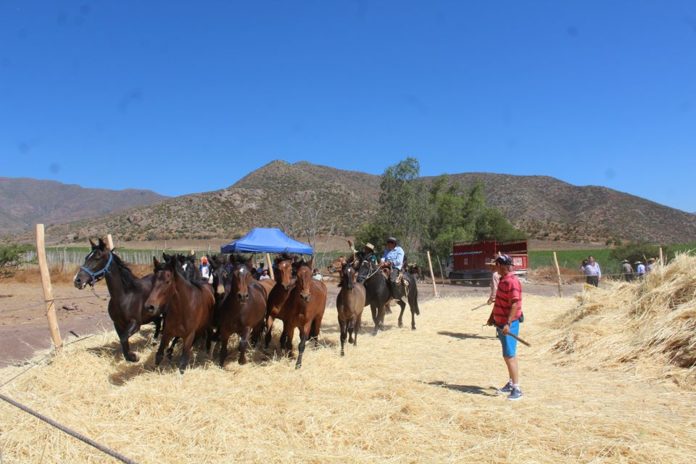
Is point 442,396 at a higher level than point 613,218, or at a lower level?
lower

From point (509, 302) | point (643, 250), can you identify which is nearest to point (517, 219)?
point (643, 250)

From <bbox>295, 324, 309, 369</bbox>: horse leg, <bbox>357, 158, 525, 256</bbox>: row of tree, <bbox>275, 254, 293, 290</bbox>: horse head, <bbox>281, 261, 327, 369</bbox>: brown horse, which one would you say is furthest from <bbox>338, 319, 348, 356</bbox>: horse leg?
<bbox>357, 158, 525, 256</bbox>: row of tree

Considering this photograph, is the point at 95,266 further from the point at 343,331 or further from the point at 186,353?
the point at 343,331

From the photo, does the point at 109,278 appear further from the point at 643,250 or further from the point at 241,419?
the point at 643,250

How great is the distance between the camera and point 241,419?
4.81m

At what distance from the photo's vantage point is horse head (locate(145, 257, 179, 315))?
236 inches

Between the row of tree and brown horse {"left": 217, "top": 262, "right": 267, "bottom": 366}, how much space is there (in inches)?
1129

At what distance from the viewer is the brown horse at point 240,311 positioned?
680 cm

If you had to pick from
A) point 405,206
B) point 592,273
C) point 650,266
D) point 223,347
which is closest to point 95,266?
point 223,347

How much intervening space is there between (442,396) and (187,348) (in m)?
3.48

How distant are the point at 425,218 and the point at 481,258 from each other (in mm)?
11645

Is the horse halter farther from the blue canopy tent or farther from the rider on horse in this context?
the blue canopy tent

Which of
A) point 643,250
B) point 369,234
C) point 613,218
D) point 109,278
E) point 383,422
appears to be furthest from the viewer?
point 613,218

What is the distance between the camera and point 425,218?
37.6m
